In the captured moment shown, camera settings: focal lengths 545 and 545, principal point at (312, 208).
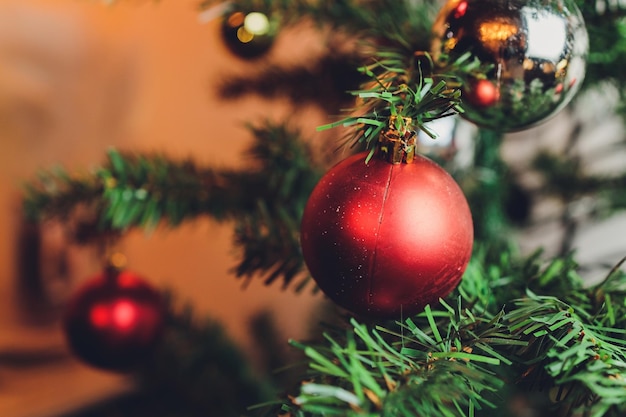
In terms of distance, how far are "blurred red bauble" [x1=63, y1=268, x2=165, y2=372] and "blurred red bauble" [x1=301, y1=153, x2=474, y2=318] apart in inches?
11.3

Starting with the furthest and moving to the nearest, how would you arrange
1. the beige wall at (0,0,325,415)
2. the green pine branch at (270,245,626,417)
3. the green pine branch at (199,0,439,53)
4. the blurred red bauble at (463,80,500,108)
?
the beige wall at (0,0,325,415), the green pine branch at (199,0,439,53), the blurred red bauble at (463,80,500,108), the green pine branch at (270,245,626,417)

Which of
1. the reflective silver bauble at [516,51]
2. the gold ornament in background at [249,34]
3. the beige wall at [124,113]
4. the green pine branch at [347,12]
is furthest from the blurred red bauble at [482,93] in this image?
the beige wall at [124,113]

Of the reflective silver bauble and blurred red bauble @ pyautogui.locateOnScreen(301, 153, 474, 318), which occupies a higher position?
the reflective silver bauble

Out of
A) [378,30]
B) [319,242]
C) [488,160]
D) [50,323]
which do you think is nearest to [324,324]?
[319,242]

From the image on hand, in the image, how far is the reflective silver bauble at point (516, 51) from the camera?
30cm

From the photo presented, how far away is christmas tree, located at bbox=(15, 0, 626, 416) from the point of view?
0.24 m

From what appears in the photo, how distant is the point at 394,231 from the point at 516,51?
0.44 ft

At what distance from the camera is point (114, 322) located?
487 mm

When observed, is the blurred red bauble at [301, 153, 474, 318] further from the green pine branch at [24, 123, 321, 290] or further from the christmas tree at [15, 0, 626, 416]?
the green pine branch at [24, 123, 321, 290]

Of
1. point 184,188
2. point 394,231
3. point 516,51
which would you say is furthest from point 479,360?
point 184,188

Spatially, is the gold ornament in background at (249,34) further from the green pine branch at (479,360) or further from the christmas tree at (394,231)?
the green pine branch at (479,360)

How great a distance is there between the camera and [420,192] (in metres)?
0.25

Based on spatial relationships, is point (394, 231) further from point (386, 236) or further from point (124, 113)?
point (124, 113)

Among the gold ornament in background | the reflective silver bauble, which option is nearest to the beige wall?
the gold ornament in background
